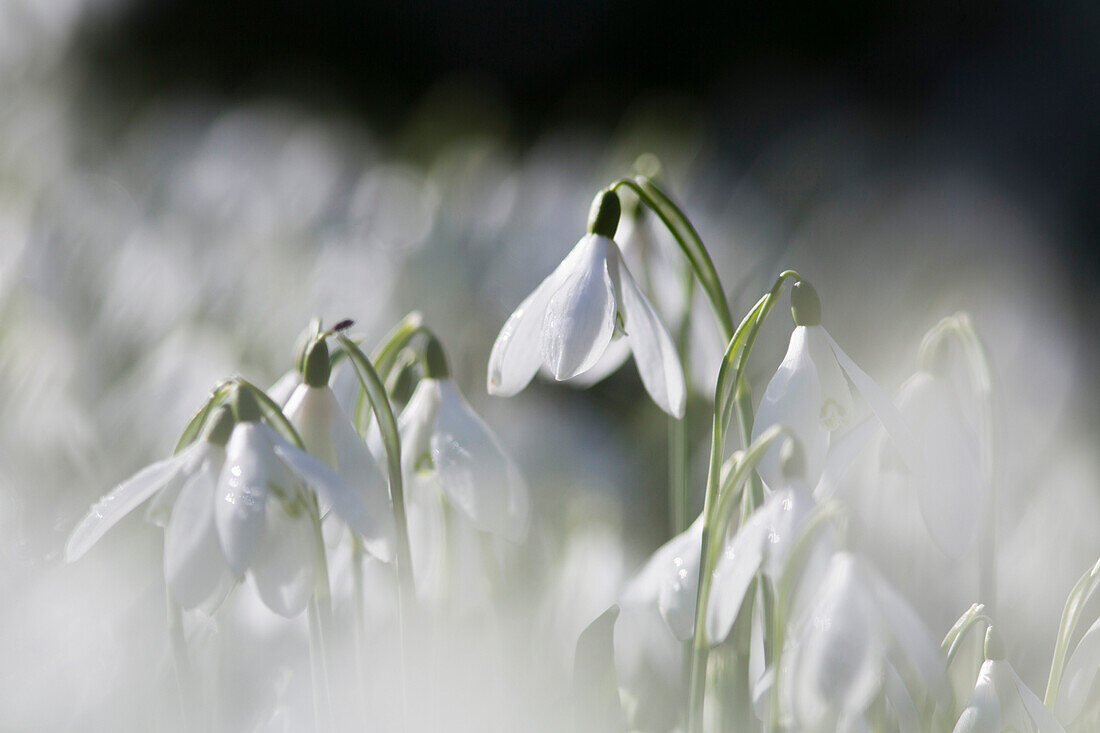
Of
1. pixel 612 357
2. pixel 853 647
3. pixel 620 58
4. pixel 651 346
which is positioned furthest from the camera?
pixel 620 58

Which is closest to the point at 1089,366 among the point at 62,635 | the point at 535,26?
the point at 62,635

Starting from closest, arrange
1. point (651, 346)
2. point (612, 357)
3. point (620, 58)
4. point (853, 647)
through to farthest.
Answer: point (853, 647) → point (651, 346) → point (612, 357) → point (620, 58)

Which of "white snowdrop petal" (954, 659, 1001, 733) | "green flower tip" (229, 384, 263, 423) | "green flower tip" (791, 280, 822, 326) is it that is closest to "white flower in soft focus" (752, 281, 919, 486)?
"green flower tip" (791, 280, 822, 326)

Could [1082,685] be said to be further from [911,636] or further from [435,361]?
[435,361]

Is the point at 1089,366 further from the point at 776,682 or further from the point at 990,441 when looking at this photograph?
the point at 776,682

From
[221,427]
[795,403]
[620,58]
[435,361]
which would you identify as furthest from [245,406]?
[620,58]

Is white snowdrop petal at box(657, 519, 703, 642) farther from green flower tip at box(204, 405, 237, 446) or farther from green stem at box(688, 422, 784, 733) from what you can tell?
green flower tip at box(204, 405, 237, 446)
